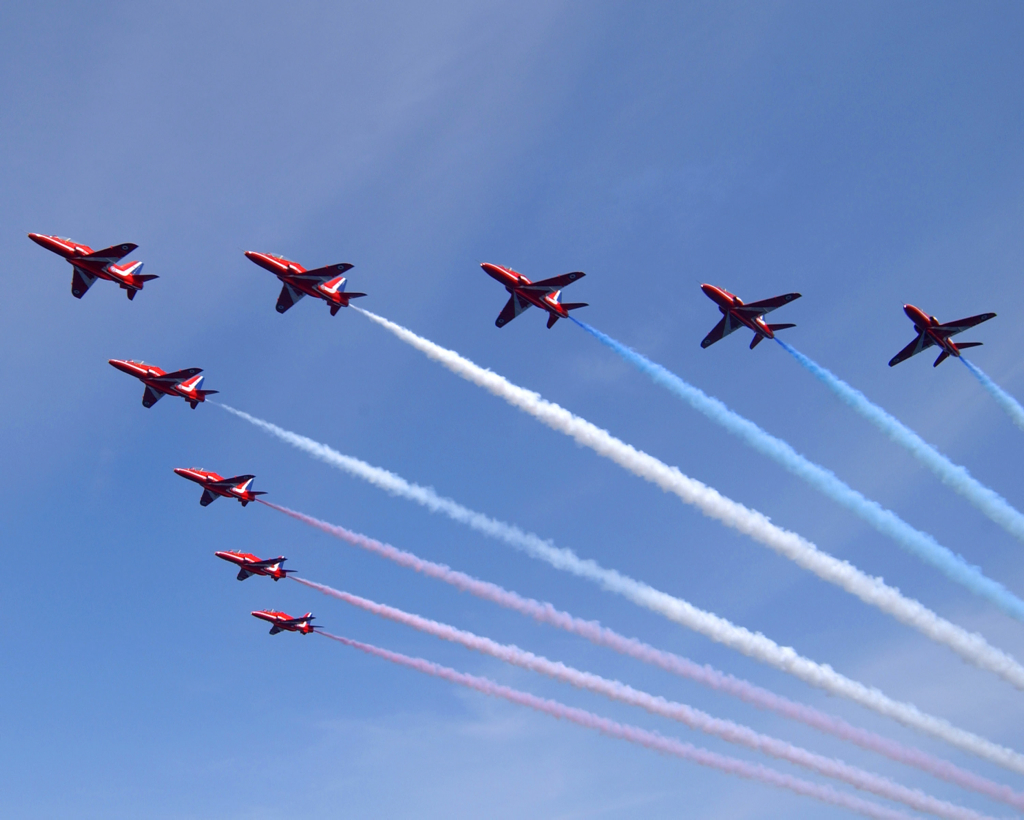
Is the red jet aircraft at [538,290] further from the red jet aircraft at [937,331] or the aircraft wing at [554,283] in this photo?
the red jet aircraft at [937,331]

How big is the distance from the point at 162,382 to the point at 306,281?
22472 millimetres

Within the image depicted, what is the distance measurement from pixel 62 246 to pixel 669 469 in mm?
66771

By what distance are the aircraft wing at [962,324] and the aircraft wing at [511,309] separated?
44063 mm

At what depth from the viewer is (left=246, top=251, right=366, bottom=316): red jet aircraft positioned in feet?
266

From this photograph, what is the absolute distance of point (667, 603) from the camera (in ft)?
245

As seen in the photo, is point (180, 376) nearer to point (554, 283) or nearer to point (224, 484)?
point (224, 484)

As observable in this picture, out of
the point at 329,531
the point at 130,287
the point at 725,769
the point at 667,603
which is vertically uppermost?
the point at 130,287

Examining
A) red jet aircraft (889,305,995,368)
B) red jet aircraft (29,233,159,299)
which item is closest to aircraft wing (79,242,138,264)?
red jet aircraft (29,233,159,299)

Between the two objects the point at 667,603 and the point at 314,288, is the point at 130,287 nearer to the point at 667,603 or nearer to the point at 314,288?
the point at 314,288

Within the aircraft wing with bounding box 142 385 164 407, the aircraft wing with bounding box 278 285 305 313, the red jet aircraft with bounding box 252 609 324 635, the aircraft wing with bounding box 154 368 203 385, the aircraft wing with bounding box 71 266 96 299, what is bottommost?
the red jet aircraft with bounding box 252 609 324 635

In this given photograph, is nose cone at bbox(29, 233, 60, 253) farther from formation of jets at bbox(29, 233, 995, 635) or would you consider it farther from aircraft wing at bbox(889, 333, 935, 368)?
aircraft wing at bbox(889, 333, 935, 368)

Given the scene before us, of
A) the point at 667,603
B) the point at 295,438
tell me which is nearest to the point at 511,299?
the point at 295,438

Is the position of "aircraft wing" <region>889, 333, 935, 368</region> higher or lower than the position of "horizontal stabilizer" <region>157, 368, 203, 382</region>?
higher

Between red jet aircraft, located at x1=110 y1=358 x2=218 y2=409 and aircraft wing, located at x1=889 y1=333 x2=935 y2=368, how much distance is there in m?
76.9
